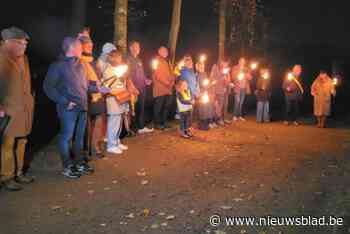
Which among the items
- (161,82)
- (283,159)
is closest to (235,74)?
(161,82)

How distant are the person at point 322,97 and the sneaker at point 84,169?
30.2ft

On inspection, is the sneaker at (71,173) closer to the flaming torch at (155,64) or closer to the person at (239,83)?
the flaming torch at (155,64)

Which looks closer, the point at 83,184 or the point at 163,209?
the point at 163,209

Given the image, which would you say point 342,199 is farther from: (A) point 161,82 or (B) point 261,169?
(A) point 161,82

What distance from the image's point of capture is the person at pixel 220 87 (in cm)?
1379

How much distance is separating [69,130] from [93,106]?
102 cm

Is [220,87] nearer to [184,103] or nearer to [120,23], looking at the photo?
[184,103]

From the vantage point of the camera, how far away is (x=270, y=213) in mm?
6043

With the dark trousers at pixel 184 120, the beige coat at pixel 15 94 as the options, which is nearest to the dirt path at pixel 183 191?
the dark trousers at pixel 184 120

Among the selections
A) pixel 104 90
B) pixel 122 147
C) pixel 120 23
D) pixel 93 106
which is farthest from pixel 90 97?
pixel 120 23

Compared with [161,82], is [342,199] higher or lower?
lower

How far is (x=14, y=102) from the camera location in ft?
22.7

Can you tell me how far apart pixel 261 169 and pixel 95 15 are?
17.3 metres

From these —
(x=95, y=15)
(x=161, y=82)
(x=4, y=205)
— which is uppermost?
(x=95, y=15)
